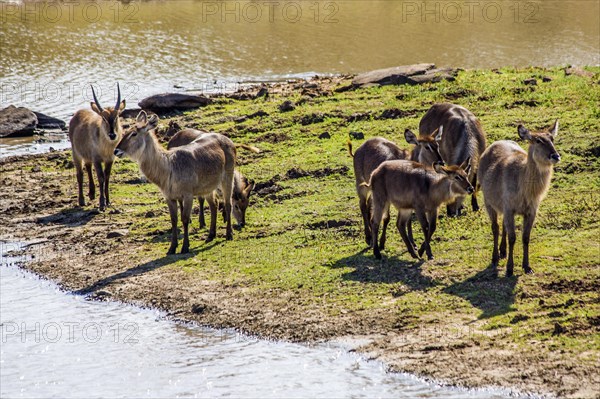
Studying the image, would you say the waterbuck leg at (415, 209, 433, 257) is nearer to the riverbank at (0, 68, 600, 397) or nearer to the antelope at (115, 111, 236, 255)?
the riverbank at (0, 68, 600, 397)

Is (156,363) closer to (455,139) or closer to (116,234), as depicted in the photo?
(116,234)

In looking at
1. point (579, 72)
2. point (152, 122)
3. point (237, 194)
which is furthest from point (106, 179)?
point (579, 72)

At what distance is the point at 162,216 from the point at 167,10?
84.0ft

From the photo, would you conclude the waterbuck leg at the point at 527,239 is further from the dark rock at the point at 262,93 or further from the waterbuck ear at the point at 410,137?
the dark rock at the point at 262,93

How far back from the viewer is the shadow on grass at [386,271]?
9992 millimetres

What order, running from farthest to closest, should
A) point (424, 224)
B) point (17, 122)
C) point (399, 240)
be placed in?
point (17, 122)
point (399, 240)
point (424, 224)

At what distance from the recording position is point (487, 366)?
8.02 meters

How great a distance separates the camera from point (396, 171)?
1062 centimetres

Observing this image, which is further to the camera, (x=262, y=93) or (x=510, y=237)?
(x=262, y=93)

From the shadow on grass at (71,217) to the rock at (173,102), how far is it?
6.67m

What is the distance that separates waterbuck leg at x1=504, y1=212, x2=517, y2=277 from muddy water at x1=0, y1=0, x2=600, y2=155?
41.6ft

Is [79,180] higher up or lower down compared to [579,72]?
lower down

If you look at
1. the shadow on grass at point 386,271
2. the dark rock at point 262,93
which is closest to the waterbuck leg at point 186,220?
the shadow on grass at point 386,271

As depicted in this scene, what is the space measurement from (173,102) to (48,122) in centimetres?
293
